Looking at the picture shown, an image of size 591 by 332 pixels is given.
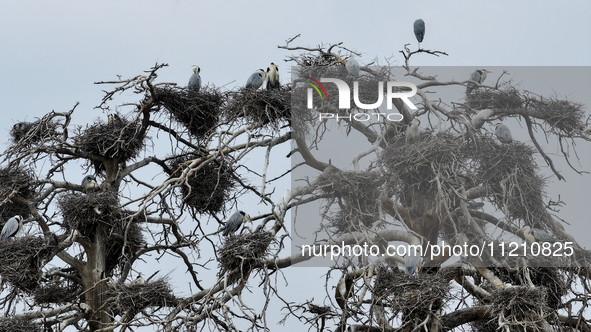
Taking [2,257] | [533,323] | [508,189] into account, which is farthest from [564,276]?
[2,257]

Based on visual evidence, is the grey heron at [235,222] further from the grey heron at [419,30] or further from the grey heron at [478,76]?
the grey heron at [478,76]

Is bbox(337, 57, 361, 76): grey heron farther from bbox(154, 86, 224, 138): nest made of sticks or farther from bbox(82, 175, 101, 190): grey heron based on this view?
bbox(82, 175, 101, 190): grey heron

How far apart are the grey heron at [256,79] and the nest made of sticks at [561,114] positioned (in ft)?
12.7

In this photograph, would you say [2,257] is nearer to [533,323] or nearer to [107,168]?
[107,168]

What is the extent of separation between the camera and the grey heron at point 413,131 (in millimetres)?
10352

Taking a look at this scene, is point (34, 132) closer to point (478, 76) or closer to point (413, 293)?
point (413, 293)

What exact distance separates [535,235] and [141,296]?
4.69m

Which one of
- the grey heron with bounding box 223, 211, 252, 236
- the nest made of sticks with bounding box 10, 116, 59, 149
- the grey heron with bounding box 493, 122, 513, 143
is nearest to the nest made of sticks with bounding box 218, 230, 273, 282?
the grey heron with bounding box 223, 211, 252, 236

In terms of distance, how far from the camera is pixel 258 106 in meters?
9.08

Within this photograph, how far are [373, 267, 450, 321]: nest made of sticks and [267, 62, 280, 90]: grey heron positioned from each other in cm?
310

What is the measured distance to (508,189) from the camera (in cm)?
988

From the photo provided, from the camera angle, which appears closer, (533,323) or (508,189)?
(533,323)

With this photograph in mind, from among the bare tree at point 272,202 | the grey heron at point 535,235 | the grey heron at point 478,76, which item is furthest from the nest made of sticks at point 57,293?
the grey heron at point 478,76

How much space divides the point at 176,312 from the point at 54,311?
1718mm
